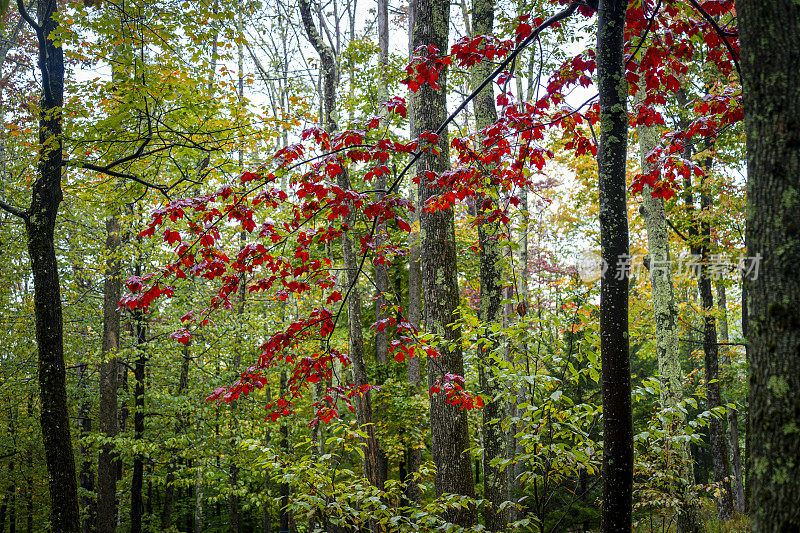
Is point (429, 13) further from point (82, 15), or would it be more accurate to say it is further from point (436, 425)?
point (82, 15)

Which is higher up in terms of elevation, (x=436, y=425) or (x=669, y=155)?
(x=669, y=155)

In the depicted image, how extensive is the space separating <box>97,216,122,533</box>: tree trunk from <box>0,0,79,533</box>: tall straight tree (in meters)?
4.46

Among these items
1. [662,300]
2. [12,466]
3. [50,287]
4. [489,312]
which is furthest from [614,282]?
[12,466]

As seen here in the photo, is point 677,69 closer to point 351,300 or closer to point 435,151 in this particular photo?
point 435,151

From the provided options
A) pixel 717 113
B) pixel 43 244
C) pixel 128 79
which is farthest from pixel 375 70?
pixel 717 113

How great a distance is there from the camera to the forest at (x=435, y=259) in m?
2.54

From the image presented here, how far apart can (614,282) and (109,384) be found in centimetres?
1126

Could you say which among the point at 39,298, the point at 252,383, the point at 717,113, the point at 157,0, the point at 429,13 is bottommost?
the point at 252,383

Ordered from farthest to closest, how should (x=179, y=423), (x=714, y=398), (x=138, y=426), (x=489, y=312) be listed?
(x=138, y=426)
(x=179, y=423)
(x=714, y=398)
(x=489, y=312)

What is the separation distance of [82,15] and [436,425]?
245 inches

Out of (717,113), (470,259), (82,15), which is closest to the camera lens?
(717,113)

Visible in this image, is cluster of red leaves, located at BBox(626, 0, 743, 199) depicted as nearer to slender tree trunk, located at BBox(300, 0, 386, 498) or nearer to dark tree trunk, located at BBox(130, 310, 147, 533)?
slender tree trunk, located at BBox(300, 0, 386, 498)

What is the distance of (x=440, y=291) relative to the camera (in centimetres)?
435

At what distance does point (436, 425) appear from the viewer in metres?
4.26
